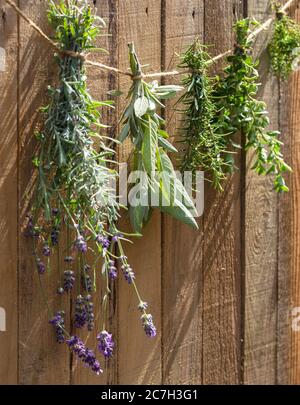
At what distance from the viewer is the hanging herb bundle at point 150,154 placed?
1.97 meters

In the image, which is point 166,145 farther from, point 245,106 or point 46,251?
point 46,251

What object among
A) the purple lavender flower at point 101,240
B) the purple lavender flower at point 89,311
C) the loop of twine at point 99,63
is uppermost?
the loop of twine at point 99,63

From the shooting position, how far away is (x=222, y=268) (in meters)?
2.40

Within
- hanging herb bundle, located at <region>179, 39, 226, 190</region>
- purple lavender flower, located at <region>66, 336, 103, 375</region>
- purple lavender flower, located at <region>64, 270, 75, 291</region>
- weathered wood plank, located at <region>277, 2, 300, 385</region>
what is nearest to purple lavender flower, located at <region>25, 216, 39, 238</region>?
purple lavender flower, located at <region>64, 270, 75, 291</region>

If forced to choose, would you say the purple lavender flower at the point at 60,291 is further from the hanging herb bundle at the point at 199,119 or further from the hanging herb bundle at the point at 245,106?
the hanging herb bundle at the point at 245,106

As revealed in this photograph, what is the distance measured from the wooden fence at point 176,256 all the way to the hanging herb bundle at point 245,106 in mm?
97

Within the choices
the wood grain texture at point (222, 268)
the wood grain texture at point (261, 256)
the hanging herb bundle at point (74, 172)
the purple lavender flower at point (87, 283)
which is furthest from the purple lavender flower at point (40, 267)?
the wood grain texture at point (261, 256)

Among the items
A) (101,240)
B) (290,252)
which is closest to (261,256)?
(290,252)

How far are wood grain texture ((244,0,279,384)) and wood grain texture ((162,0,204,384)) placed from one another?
8.2 inches

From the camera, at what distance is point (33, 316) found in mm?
2018

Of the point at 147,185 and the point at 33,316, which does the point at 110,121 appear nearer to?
the point at 147,185
